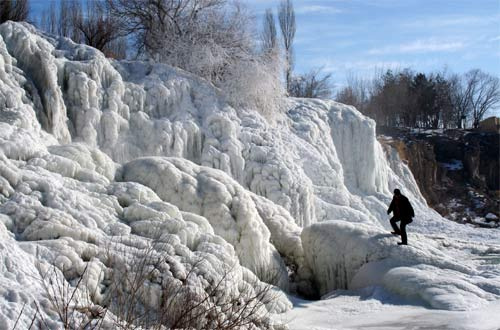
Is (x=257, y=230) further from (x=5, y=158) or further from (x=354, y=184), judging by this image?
(x=354, y=184)

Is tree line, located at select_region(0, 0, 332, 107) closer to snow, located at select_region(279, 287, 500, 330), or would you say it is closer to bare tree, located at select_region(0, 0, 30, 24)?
bare tree, located at select_region(0, 0, 30, 24)

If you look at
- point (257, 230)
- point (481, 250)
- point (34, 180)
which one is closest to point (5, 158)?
point (34, 180)

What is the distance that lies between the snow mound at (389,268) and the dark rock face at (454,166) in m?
18.2

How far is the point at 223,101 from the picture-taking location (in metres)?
16.6

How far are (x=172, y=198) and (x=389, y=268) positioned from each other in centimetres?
388

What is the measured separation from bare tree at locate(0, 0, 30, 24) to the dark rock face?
16405 mm

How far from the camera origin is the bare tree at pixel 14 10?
21250 mm

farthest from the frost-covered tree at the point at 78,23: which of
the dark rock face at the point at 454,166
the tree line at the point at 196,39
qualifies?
the dark rock face at the point at 454,166

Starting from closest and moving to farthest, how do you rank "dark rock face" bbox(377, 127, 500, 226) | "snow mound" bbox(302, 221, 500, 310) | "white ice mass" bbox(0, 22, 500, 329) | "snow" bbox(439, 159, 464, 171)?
1. "white ice mass" bbox(0, 22, 500, 329)
2. "snow mound" bbox(302, 221, 500, 310)
3. "dark rock face" bbox(377, 127, 500, 226)
4. "snow" bbox(439, 159, 464, 171)

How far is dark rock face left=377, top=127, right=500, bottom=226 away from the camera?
3153 cm

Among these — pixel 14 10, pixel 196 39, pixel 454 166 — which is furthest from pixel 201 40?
pixel 454 166

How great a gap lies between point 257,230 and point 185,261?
2568 mm

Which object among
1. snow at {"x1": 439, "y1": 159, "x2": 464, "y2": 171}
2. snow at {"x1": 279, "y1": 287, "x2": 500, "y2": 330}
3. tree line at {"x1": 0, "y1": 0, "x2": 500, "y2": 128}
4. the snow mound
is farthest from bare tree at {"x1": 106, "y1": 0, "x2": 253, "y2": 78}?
snow at {"x1": 439, "y1": 159, "x2": 464, "y2": 171}

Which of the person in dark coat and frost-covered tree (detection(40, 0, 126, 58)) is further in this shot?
frost-covered tree (detection(40, 0, 126, 58))
